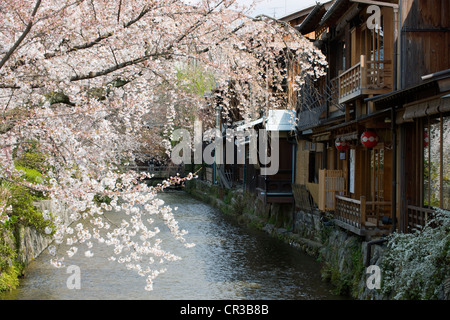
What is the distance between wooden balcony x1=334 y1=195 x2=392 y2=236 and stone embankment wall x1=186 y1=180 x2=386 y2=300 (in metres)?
0.37

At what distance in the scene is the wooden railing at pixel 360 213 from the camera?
488 inches

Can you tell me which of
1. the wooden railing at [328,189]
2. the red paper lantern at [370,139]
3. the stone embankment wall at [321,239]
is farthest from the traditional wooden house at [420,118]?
the wooden railing at [328,189]

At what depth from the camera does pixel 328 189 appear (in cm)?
1509

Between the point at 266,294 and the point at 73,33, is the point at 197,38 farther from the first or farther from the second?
the point at 266,294

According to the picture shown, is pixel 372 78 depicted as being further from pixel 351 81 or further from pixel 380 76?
pixel 351 81

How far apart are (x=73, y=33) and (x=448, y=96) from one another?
20.7 feet

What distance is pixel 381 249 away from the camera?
11.1 meters

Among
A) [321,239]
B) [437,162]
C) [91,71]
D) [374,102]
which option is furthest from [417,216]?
[91,71]

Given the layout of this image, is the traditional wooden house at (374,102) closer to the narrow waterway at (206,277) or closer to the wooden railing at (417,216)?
the wooden railing at (417,216)

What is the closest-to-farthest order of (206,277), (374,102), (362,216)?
(362,216) < (374,102) < (206,277)

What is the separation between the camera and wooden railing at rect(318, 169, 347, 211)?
1495 centimetres

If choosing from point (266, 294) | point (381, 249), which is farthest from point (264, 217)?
point (381, 249)

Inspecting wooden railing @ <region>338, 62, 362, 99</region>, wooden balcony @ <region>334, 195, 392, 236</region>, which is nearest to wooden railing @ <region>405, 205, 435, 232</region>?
wooden balcony @ <region>334, 195, 392, 236</region>

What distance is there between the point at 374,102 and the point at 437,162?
2.58m
